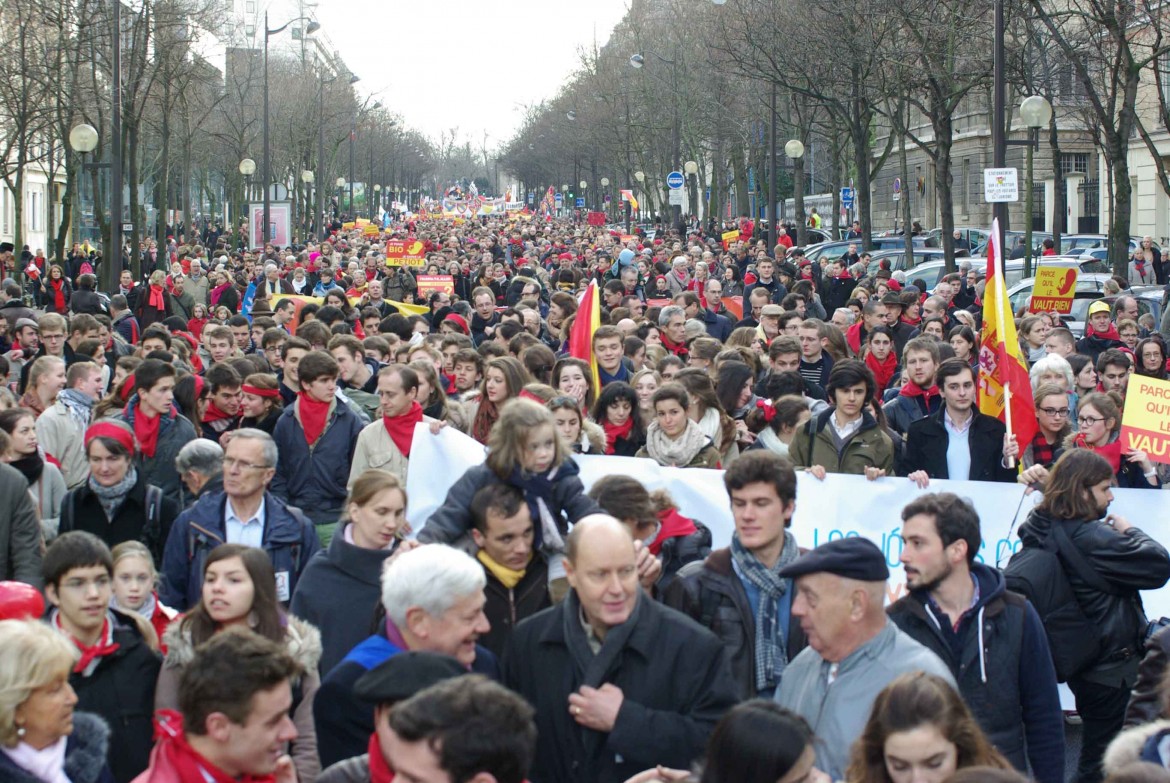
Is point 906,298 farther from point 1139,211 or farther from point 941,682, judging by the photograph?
point 1139,211

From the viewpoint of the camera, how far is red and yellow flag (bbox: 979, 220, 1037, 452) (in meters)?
8.80

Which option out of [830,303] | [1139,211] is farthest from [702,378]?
[1139,211]

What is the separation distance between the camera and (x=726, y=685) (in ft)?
14.7

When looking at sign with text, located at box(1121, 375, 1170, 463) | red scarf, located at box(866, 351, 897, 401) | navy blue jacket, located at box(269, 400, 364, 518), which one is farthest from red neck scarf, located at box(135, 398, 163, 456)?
red scarf, located at box(866, 351, 897, 401)

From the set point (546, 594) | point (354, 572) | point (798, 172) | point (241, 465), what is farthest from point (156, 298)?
point (798, 172)

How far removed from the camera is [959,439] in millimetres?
8930

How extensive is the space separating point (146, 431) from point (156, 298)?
11.0 meters

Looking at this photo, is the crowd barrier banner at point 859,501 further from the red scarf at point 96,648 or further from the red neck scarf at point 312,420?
the red scarf at point 96,648

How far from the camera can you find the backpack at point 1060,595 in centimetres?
625

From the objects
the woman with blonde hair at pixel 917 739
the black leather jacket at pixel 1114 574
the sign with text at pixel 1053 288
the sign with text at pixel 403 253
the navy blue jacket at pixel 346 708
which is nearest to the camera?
the woman with blonde hair at pixel 917 739

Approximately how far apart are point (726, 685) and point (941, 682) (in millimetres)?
774

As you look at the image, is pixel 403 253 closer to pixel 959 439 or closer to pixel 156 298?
pixel 156 298

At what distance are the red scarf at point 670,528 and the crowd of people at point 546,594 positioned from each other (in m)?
0.03

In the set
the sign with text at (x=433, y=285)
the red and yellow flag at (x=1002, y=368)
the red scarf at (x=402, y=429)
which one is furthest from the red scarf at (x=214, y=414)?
the sign with text at (x=433, y=285)
